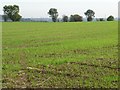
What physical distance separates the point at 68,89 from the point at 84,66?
3.69 m

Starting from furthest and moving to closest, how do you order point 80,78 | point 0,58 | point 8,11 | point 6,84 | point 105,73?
point 8,11 → point 0,58 → point 105,73 → point 80,78 → point 6,84

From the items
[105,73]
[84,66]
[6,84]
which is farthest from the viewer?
[84,66]

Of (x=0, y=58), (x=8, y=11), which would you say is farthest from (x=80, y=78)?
(x=8, y=11)

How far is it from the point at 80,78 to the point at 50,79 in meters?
0.97

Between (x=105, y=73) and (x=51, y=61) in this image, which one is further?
(x=51, y=61)

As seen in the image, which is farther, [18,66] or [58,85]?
[18,66]

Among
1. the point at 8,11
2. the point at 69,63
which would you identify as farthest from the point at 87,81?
the point at 8,11

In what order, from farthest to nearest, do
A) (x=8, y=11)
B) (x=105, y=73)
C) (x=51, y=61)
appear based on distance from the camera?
(x=8, y=11) → (x=51, y=61) → (x=105, y=73)

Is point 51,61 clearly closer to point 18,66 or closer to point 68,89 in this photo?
point 18,66

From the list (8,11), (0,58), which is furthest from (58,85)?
(8,11)

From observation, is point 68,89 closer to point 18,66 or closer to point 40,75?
point 40,75

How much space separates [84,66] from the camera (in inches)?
509

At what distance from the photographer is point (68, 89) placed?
9336 mm

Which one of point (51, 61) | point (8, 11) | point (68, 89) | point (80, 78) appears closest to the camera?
point (68, 89)
